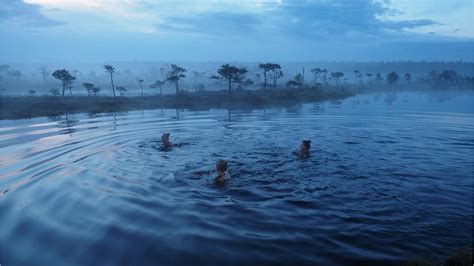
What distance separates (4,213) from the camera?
22.7 feet

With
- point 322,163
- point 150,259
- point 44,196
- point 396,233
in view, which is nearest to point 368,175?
point 322,163

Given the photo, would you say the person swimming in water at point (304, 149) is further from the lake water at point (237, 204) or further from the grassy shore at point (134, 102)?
the grassy shore at point (134, 102)

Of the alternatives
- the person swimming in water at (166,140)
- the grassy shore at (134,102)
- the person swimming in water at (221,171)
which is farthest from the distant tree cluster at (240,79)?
the person swimming in water at (221,171)

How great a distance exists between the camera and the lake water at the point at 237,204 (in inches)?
204

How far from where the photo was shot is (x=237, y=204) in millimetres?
7094

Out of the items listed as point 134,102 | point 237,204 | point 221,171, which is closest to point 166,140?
point 221,171

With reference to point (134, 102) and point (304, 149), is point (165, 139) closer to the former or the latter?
point (304, 149)

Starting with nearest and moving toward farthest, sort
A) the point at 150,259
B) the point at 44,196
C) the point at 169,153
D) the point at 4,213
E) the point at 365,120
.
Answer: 1. the point at 150,259
2. the point at 4,213
3. the point at 44,196
4. the point at 169,153
5. the point at 365,120

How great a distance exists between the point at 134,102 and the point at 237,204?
37493 millimetres

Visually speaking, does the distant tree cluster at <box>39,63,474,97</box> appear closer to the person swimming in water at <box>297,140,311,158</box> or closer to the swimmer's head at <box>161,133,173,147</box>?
the swimmer's head at <box>161,133,173,147</box>

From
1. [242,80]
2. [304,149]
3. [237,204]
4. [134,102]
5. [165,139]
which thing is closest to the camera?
[237,204]

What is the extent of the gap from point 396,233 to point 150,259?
4.50 meters

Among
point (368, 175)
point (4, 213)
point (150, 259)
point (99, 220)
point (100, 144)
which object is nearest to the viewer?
point (150, 259)

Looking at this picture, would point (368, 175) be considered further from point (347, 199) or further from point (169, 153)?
point (169, 153)
